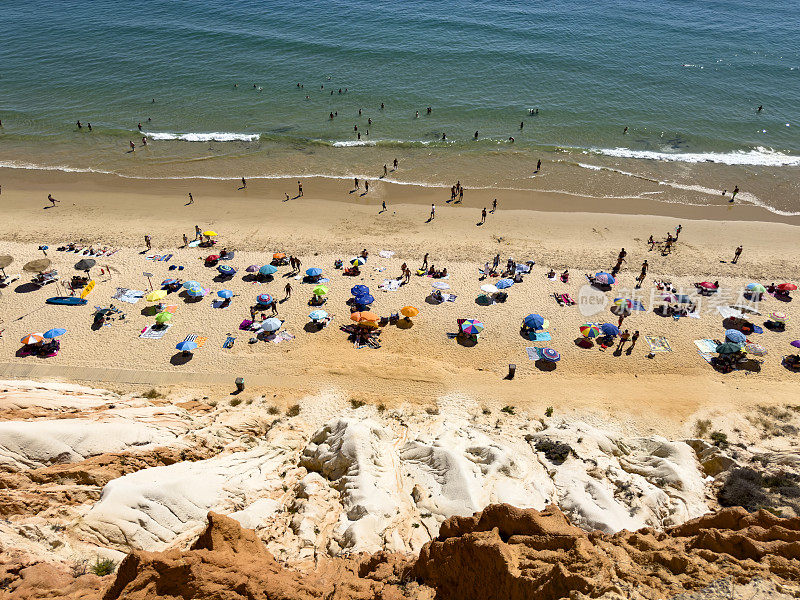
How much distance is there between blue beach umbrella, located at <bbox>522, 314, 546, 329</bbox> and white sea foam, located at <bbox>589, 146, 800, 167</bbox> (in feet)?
106

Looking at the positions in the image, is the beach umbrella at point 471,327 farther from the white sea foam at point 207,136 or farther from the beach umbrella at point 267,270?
the white sea foam at point 207,136

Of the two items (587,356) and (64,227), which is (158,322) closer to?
(64,227)

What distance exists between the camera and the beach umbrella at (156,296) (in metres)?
27.7

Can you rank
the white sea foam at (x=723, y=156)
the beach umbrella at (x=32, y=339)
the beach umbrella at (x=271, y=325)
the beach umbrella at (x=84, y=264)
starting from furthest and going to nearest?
the white sea foam at (x=723, y=156)
the beach umbrella at (x=84, y=264)
the beach umbrella at (x=271, y=325)
the beach umbrella at (x=32, y=339)

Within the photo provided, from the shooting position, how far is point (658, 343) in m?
26.6

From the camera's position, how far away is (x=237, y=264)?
32688 mm

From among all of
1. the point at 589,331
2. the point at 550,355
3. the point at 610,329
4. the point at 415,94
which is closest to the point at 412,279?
the point at 550,355

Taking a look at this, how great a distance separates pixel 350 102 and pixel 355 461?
2113 inches

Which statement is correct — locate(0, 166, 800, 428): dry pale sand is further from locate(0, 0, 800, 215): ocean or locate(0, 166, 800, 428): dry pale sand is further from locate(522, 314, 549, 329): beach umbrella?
locate(0, 0, 800, 215): ocean

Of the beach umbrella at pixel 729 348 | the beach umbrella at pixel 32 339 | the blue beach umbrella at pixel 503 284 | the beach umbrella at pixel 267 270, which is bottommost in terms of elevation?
the beach umbrella at pixel 32 339

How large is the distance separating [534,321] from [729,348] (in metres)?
10.1

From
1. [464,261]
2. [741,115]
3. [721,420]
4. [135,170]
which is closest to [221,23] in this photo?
[135,170]

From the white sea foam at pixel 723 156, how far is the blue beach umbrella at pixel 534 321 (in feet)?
106

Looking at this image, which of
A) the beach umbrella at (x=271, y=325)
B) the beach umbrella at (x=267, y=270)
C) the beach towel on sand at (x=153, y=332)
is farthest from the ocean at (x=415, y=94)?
the beach umbrella at (x=271, y=325)
